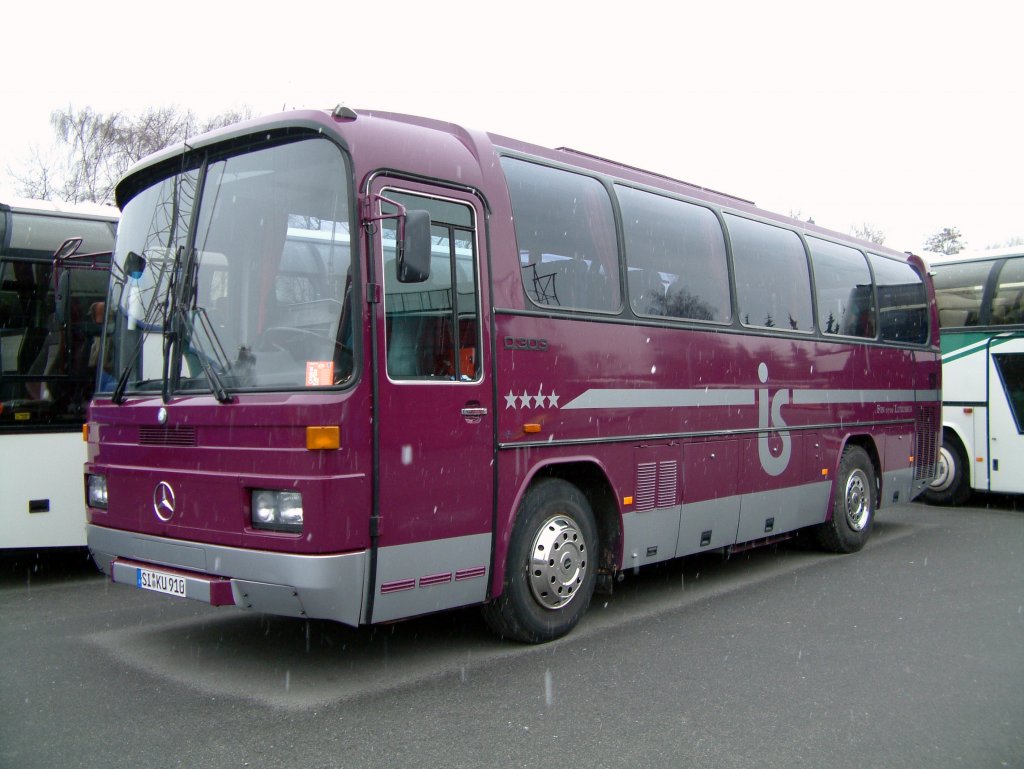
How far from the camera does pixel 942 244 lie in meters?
73.1

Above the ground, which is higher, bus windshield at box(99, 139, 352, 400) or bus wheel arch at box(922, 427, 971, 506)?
bus windshield at box(99, 139, 352, 400)

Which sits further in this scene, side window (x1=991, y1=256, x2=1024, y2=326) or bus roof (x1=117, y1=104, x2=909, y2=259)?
side window (x1=991, y1=256, x2=1024, y2=326)

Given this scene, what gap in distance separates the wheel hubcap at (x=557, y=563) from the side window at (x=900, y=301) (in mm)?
6080

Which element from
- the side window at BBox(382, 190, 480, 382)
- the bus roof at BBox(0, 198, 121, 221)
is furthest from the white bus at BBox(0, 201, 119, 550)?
the side window at BBox(382, 190, 480, 382)

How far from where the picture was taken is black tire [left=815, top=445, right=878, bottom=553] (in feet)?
32.9

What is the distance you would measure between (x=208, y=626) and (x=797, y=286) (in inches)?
246

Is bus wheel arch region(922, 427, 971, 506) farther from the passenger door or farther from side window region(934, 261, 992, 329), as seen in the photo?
the passenger door

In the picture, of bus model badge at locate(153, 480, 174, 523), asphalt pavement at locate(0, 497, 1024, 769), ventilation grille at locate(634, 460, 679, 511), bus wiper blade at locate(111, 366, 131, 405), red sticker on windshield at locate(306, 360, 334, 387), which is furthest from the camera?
ventilation grille at locate(634, 460, 679, 511)

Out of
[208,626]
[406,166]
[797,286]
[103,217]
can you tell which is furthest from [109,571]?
[797,286]

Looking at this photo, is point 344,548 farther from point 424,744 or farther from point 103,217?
point 103,217

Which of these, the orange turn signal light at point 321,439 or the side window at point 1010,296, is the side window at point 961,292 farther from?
the orange turn signal light at point 321,439

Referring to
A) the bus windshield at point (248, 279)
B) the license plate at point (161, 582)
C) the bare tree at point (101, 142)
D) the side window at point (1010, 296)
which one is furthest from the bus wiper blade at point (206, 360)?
the bare tree at point (101, 142)

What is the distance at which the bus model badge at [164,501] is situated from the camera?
5.65 m

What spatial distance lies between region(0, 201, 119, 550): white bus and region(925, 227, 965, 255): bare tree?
7274 centimetres
